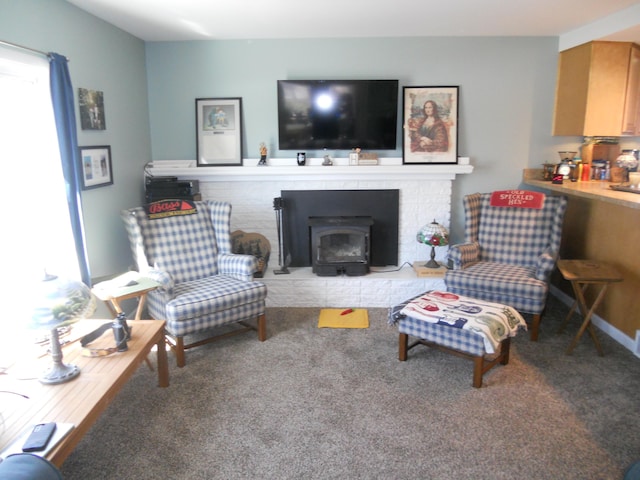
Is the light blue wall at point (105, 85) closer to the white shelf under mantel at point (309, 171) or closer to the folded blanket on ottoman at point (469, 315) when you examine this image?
the white shelf under mantel at point (309, 171)

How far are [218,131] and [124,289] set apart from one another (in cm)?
205

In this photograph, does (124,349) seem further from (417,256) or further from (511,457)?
(417,256)

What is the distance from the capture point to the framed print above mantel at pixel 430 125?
4336 millimetres

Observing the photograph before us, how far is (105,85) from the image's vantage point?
12.0ft

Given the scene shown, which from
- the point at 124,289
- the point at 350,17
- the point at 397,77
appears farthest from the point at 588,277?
the point at 124,289

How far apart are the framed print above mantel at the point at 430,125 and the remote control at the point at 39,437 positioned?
3516 mm

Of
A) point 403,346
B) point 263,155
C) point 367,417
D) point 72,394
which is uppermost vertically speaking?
point 263,155

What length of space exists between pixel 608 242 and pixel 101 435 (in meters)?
3.75

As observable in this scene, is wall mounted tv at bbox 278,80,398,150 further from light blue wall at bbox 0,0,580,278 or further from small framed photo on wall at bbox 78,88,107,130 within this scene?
small framed photo on wall at bbox 78,88,107,130

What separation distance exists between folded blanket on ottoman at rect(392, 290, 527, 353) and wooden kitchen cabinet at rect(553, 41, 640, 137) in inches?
79.8

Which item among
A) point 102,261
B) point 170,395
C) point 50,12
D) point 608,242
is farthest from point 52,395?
point 608,242

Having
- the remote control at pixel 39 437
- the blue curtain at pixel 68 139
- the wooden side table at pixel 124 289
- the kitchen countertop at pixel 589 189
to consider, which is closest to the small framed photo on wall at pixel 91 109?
the blue curtain at pixel 68 139

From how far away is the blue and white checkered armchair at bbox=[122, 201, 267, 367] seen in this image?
318 centimetres

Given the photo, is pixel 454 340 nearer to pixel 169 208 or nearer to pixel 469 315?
pixel 469 315
